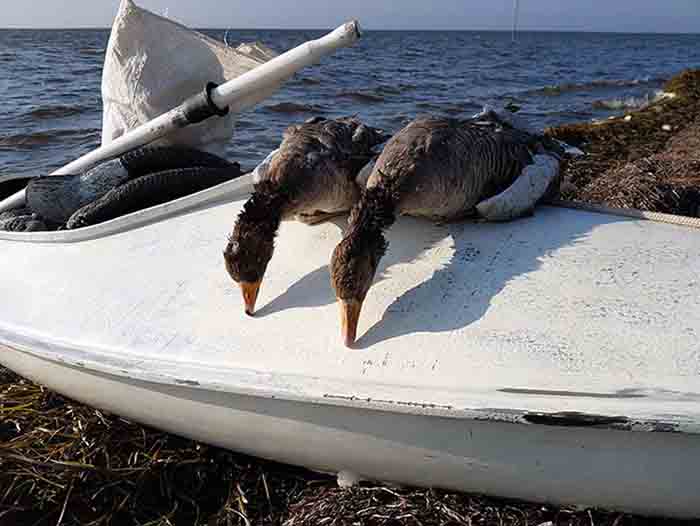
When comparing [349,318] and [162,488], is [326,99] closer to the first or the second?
[162,488]

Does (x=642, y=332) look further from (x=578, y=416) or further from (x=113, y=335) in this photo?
(x=113, y=335)

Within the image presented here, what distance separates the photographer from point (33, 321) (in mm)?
2902

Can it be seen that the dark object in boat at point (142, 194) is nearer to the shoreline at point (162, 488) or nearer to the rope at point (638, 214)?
the shoreline at point (162, 488)

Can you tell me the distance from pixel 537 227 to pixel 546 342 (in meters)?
0.68

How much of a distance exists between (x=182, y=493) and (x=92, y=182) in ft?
5.79

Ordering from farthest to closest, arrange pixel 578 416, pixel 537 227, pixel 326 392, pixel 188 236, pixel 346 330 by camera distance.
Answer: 1. pixel 188 236
2. pixel 537 227
3. pixel 346 330
4. pixel 326 392
5. pixel 578 416

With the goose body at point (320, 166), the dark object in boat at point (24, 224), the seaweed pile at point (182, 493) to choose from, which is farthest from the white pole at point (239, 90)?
the seaweed pile at point (182, 493)

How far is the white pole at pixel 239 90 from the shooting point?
3318 millimetres

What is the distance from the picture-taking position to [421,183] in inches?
99.3

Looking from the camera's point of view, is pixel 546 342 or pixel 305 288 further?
pixel 305 288

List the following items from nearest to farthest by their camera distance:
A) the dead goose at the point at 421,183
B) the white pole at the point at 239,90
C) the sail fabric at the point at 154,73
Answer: the dead goose at the point at 421,183
the white pole at the point at 239,90
the sail fabric at the point at 154,73

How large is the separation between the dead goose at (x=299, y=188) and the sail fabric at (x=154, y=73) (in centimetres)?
143

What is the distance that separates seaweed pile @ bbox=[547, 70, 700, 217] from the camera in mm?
4395

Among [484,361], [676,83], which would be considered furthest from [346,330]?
[676,83]
